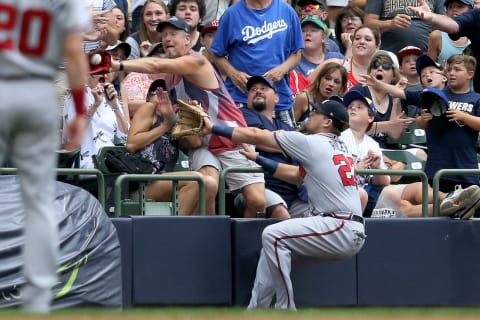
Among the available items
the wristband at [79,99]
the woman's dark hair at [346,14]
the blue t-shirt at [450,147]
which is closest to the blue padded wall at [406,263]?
the blue t-shirt at [450,147]

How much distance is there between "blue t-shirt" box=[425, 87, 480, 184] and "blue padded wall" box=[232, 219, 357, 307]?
1203 millimetres

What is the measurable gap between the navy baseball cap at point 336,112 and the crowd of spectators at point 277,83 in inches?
23.6

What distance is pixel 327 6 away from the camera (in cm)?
1608

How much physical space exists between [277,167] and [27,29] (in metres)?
4.67

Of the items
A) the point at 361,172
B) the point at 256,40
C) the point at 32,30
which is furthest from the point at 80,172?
the point at 32,30

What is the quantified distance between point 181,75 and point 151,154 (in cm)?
75

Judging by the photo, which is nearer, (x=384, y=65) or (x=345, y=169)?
(x=345, y=169)

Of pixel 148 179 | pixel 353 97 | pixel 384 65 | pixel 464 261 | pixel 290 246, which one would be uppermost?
pixel 384 65

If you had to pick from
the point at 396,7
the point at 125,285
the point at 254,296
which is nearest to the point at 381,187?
the point at 254,296

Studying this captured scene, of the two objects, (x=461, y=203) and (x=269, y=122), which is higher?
(x=269, y=122)

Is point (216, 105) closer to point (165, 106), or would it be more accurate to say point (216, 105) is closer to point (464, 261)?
point (165, 106)

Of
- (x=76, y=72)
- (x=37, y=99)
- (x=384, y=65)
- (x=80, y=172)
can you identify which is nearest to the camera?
(x=37, y=99)

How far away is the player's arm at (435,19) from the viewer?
1052 centimetres

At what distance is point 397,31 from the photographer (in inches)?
578
